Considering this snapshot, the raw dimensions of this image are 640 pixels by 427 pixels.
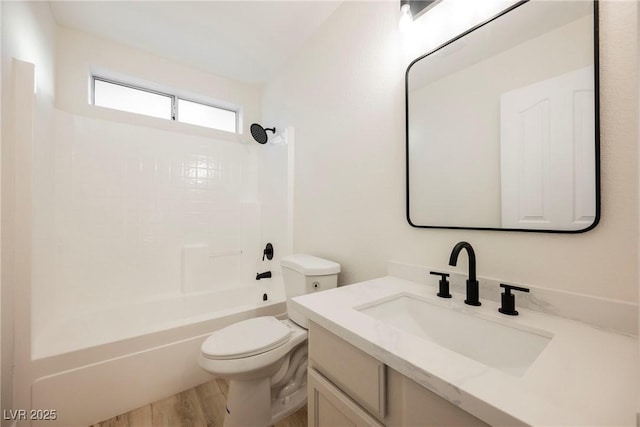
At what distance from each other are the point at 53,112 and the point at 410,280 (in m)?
2.61

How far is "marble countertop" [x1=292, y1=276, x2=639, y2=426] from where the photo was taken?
15.8 inches

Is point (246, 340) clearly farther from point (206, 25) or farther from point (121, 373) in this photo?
point (206, 25)

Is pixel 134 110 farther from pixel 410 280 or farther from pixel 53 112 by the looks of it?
pixel 410 280

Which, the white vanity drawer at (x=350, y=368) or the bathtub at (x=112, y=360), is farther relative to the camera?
the bathtub at (x=112, y=360)

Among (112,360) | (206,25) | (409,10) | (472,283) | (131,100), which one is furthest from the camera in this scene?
(131,100)

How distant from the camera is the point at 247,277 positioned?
2.62 m

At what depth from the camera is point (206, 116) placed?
2.66m

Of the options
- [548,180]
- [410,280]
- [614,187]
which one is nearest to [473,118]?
[548,180]

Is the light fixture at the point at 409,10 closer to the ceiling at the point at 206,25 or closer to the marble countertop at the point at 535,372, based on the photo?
the ceiling at the point at 206,25

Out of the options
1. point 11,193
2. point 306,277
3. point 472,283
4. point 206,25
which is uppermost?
point 206,25

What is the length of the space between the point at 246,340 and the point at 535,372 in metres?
1.16

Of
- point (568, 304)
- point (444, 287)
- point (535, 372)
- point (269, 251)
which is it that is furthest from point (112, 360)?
point (568, 304)

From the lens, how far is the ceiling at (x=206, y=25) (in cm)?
166

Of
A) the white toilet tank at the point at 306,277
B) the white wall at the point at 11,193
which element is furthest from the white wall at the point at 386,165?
the white wall at the point at 11,193
